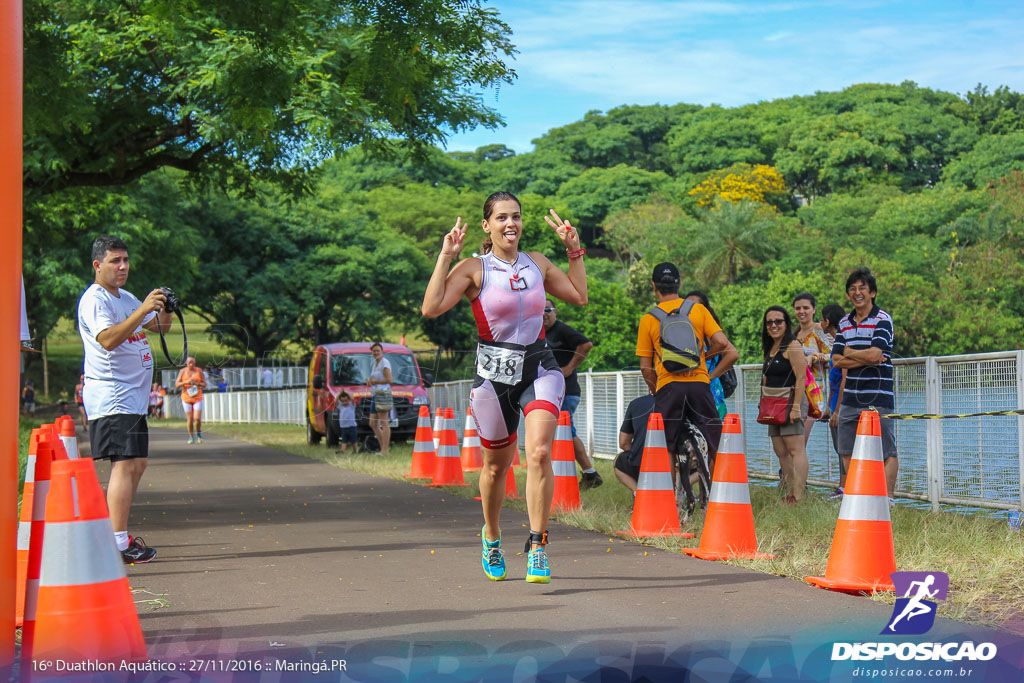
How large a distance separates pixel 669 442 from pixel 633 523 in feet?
2.81

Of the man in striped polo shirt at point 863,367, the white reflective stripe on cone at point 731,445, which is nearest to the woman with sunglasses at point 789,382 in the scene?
the man in striped polo shirt at point 863,367

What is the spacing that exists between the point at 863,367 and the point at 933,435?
1.49 metres

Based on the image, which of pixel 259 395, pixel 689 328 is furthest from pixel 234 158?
pixel 259 395

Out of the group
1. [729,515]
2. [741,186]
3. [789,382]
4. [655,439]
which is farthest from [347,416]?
[741,186]

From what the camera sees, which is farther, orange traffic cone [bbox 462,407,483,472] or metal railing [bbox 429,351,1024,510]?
orange traffic cone [bbox 462,407,483,472]

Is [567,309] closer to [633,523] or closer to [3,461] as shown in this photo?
[633,523]

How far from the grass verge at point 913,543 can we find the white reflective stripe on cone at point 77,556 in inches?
147

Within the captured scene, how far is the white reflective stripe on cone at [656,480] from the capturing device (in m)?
8.54

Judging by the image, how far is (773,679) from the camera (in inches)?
171

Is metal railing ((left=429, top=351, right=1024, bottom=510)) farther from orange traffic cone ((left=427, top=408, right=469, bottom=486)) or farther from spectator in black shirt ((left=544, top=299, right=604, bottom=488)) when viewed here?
orange traffic cone ((left=427, top=408, right=469, bottom=486))

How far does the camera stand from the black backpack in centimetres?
902

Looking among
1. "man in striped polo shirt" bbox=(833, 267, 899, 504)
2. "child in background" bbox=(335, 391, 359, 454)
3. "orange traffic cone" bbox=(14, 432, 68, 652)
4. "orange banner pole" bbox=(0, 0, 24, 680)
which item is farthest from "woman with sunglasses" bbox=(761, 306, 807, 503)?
"child in background" bbox=(335, 391, 359, 454)

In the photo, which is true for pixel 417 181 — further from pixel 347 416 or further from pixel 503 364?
pixel 503 364

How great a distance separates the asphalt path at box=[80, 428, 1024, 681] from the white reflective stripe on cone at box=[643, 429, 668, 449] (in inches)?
30.0
